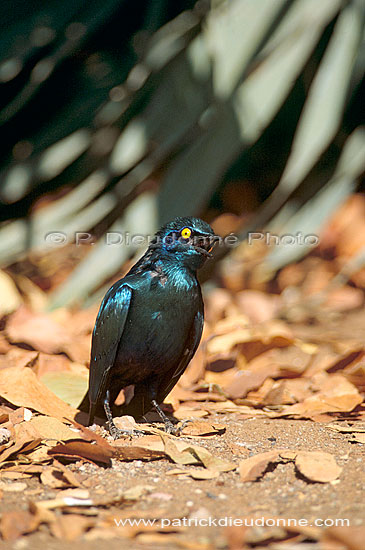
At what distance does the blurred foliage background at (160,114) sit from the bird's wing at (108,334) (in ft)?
5.36

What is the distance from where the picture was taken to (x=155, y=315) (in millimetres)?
2729

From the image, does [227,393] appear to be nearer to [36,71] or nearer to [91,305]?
[91,305]

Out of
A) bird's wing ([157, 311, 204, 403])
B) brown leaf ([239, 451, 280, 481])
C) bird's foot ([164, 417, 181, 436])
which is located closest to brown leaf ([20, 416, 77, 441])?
bird's foot ([164, 417, 181, 436])

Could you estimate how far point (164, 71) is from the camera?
459 cm

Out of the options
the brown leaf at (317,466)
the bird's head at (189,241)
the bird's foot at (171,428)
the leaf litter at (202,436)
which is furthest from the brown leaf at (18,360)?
the brown leaf at (317,466)

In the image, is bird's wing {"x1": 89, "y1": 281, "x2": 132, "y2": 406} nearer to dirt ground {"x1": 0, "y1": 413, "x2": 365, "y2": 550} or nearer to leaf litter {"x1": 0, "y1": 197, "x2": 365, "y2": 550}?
leaf litter {"x1": 0, "y1": 197, "x2": 365, "y2": 550}

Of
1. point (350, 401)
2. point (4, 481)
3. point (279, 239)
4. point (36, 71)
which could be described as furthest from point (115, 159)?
point (4, 481)

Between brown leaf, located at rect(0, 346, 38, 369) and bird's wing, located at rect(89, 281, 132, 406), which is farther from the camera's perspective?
brown leaf, located at rect(0, 346, 38, 369)

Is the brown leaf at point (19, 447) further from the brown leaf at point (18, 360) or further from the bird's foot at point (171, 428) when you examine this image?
the brown leaf at point (18, 360)

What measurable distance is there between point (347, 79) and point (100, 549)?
3.92 metres

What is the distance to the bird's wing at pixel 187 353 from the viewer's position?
2879 millimetres

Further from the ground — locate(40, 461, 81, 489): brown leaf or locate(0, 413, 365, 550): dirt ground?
locate(40, 461, 81, 489): brown leaf

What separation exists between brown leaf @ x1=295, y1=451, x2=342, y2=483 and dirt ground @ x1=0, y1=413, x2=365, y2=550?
0.03 m

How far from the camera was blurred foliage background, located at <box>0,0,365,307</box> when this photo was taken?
14.8ft
